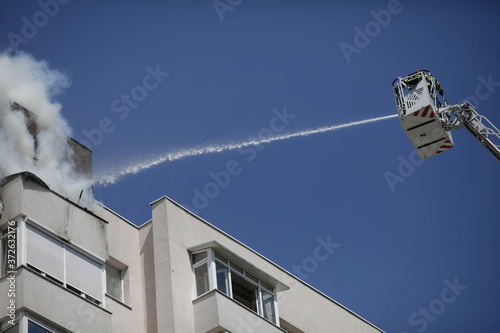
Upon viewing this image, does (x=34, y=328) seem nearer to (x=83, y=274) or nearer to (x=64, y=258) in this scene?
(x=64, y=258)

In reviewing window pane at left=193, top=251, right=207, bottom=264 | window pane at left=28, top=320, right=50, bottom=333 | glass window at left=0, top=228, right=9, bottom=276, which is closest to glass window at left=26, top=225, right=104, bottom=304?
glass window at left=0, top=228, right=9, bottom=276

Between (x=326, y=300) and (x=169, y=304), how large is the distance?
31.9ft

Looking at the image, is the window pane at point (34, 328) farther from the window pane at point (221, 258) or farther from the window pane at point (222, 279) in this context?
the window pane at point (221, 258)

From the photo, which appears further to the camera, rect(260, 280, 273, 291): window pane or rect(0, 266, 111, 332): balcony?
rect(260, 280, 273, 291): window pane

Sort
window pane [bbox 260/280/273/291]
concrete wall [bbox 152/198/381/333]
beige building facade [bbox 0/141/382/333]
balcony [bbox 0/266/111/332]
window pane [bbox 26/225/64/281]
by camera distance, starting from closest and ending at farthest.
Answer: balcony [bbox 0/266/111/332], beige building facade [bbox 0/141/382/333], window pane [bbox 26/225/64/281], concrete wall [bbox 152/198/381/333], window pane [bbox 260/280/273/291]

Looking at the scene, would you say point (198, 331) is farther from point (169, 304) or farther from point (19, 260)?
point (19, 260)

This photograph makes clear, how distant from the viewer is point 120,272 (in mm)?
31406

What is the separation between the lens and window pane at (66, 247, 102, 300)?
94.0 ft

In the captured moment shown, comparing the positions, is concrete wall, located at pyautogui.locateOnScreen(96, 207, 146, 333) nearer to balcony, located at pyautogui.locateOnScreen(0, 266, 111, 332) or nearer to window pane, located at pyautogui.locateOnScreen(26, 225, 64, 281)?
balcony, located at pyautogui.locateOnScreen(0, 266, 111, 332)

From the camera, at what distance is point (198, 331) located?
30.0 meters

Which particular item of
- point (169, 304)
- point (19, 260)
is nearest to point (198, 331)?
point (169, 304)

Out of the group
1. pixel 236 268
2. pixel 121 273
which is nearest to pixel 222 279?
pixel 236 268

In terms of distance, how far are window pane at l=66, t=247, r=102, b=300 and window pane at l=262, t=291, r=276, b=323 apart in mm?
6150

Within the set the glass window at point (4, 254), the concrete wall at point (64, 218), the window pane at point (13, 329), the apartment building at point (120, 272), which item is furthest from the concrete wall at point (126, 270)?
the window pane at point (13, 329)
